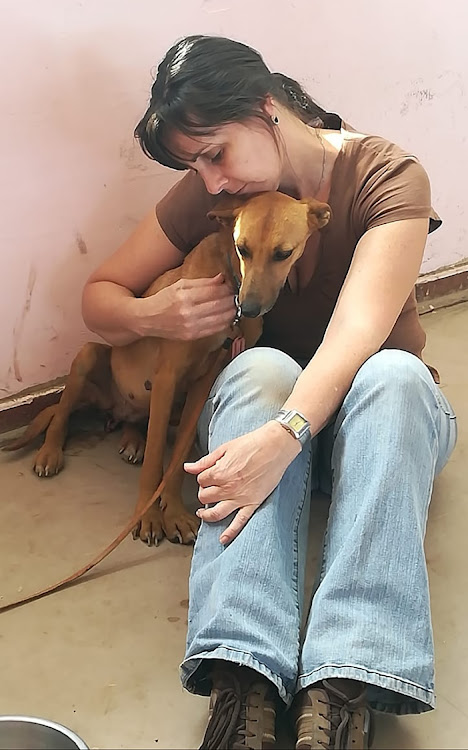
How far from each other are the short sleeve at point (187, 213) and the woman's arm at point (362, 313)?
0.36m

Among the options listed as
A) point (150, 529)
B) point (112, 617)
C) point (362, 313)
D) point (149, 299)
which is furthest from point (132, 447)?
point (362, 313)

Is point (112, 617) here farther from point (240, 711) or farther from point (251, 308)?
point (251, 308)

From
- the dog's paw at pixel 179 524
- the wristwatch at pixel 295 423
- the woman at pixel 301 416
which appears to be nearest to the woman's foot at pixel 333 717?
the woman at pixel 301 416

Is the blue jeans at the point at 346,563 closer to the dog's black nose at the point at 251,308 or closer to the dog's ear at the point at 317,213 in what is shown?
the dog's black nose at the point at 251,308

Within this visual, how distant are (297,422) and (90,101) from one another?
0.95 metres

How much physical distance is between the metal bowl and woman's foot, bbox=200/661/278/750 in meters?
0.19

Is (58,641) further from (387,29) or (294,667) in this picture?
(387,29)

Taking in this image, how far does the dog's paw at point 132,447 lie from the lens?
1907 millimetres

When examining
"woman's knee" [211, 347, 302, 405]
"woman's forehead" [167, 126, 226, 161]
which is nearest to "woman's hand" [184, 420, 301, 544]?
"woman's knee" [211, 347, 302, 405]

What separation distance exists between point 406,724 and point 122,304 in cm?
91

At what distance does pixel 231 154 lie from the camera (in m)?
1.42

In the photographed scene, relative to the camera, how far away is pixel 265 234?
4.93 feet

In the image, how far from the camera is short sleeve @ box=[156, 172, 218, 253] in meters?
1.65

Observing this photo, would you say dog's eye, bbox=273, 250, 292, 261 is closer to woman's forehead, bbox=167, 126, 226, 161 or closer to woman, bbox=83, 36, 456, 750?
woman, bbox=83, 36, 456, 750
